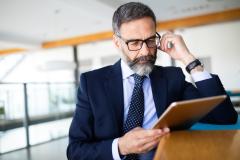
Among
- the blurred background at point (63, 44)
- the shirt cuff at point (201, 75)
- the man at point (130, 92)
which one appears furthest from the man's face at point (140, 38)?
the blurred background at point (63, 44)

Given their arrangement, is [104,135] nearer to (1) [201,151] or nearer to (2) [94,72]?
(2) [94,72]

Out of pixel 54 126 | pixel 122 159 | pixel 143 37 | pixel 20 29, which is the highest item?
pixel 20 29

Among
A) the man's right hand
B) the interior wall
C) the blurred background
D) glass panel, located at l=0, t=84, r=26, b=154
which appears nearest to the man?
the man's right hand

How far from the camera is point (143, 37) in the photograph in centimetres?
132

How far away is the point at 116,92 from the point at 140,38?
0.29 metres

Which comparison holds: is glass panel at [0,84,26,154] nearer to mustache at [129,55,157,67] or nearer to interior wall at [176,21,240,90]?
mustache at [129,55,157,67]

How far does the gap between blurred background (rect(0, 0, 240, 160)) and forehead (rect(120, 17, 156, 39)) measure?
360 cm

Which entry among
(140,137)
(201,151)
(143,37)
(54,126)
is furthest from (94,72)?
(54,126)

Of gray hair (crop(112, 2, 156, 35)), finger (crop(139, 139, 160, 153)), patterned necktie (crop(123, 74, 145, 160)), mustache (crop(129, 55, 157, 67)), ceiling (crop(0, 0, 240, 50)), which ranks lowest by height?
finger (crop(139, 139, 160, 153))

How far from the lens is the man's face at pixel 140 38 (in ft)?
4.35

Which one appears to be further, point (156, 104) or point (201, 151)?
point (156, 104)

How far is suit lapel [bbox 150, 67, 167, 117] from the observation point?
141cm

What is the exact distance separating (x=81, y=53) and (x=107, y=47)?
3.75 feet

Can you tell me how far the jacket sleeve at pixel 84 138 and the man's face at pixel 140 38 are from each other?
27 cm
